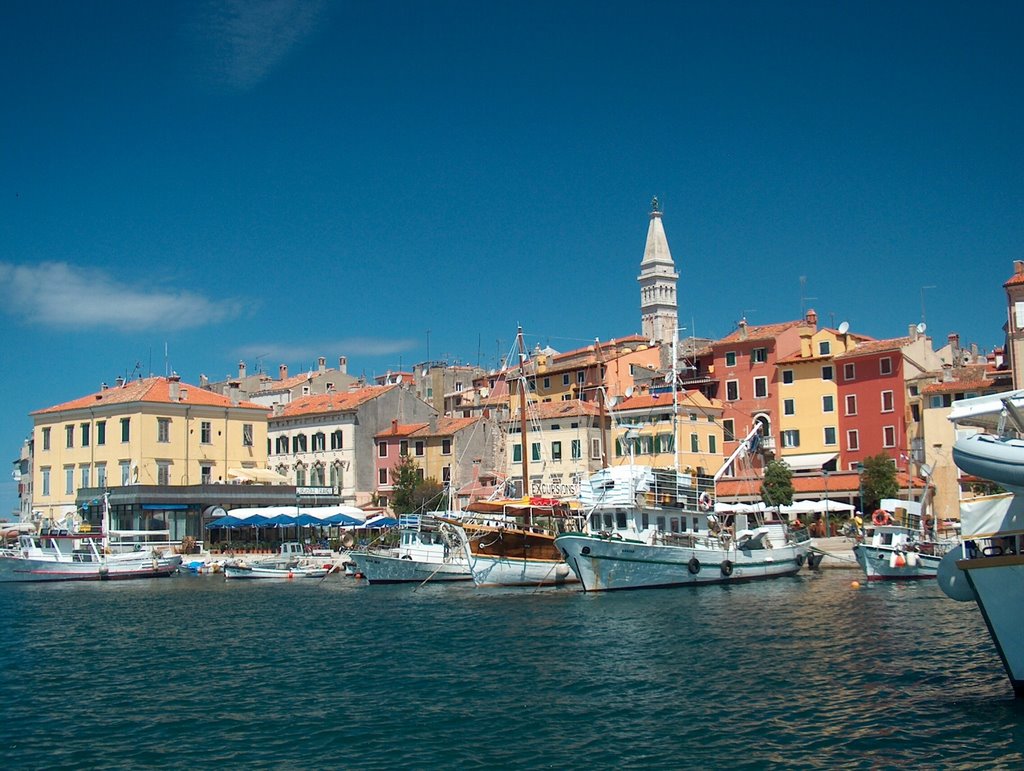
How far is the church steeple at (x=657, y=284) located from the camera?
145m

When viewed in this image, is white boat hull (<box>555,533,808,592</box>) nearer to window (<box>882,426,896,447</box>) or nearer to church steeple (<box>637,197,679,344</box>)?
window (<box>882,426,896,447</box>)

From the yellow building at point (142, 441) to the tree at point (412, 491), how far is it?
11023 millimetres

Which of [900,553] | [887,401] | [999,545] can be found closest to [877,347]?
[887,401]

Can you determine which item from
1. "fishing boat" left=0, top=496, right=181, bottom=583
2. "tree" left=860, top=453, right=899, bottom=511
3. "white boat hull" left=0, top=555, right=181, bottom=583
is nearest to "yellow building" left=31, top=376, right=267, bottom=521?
"fishing boat" left=0, top=496, right=181, bottom=583

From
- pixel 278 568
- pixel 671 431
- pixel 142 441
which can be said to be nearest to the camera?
pixel 278 568

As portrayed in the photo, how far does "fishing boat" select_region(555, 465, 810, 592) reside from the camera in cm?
4962

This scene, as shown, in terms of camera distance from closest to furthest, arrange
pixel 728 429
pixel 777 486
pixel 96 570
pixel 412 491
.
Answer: pixel 96 570 < pixel 777 486 < pixel 728 429 < pixel 412 491

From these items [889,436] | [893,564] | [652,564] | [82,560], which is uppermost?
[889,436]

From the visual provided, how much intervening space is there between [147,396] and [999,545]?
232 feet

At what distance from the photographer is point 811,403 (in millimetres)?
80125

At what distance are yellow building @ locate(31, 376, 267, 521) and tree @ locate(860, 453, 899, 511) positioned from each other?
4359 centimetres

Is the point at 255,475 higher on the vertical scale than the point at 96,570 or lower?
higher

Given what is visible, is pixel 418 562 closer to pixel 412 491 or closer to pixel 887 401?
pixel 412 491

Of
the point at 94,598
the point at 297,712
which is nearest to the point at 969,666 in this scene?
the point at 297,712
